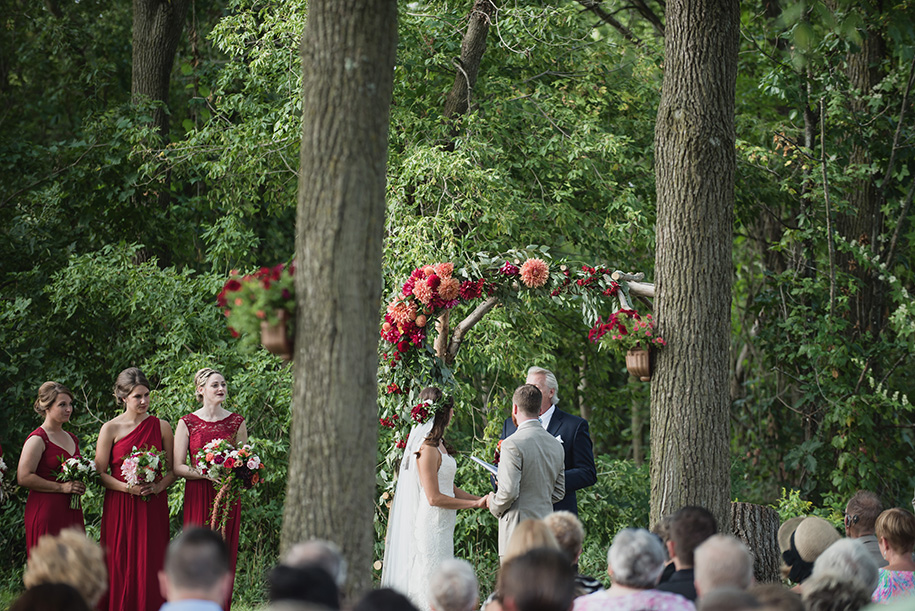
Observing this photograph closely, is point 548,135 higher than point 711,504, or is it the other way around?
point 548,135

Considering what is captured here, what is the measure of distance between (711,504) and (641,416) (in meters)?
9.97

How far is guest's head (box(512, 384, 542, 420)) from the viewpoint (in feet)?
19.0

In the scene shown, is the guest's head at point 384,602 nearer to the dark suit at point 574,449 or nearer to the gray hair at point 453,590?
the gray hair at point 453,590

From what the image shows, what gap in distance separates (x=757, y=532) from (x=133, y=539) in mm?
4433

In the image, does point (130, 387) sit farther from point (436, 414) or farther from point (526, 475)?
point (526, 475)

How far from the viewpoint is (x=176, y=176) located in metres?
10.6

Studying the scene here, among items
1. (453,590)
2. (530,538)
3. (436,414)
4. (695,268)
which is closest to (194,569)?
(453,590)

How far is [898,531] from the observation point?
462cm

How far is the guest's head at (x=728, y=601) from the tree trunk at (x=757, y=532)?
330 cm

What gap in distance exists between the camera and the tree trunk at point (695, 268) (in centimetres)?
561

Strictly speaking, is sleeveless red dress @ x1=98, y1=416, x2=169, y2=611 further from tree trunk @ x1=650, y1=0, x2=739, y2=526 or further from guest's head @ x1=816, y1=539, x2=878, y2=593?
guest's head @ x1=816, y1=539, x2=878, y2=593

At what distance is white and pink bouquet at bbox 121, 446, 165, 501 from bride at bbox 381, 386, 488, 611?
68.6 inches

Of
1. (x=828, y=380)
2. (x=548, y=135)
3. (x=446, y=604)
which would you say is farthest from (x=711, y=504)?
(x=548, y=135)

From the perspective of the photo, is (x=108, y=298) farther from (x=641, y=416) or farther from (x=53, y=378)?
(x=641, y=416)
